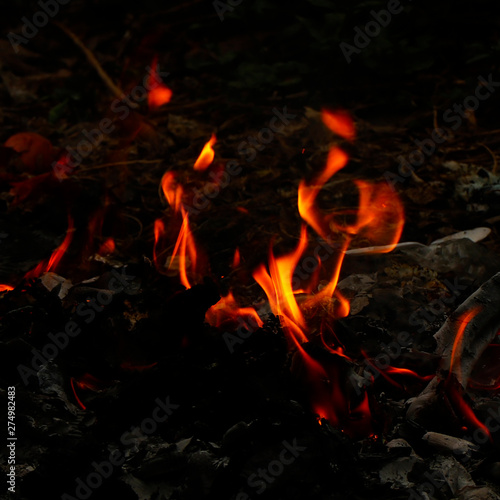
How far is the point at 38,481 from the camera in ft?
6.88

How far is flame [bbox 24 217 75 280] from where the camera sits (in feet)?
10.8

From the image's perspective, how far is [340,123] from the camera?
5074mm

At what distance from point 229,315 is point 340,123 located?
9.06 feet

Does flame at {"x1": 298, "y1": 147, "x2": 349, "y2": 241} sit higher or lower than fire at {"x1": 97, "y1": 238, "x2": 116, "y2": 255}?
lower

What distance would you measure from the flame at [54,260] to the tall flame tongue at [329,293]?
47.1 inches

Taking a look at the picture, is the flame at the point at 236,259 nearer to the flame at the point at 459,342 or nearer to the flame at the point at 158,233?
the flame at the point at 158,233

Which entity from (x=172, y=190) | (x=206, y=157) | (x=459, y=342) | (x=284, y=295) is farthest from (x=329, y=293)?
(x=172, y=190)

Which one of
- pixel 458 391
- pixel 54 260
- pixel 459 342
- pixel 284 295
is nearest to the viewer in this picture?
pixel 458 391

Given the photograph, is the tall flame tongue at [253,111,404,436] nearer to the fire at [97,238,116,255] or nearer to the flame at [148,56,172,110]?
the fire at [97,238,116,255]

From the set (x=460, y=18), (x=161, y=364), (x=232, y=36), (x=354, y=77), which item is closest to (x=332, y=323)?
(x=161, y=364)

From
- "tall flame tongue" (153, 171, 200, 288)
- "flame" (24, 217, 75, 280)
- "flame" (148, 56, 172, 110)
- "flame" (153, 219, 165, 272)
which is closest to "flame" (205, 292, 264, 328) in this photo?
"tall flame tongue" (153, 171, 200, 288)

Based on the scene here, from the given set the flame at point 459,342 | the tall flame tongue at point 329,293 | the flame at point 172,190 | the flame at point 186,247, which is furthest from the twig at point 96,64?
the flame at point 459,342

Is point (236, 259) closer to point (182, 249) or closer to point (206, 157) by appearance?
point (182, 249)

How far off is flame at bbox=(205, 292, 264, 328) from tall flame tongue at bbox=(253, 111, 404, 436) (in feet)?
0.35
